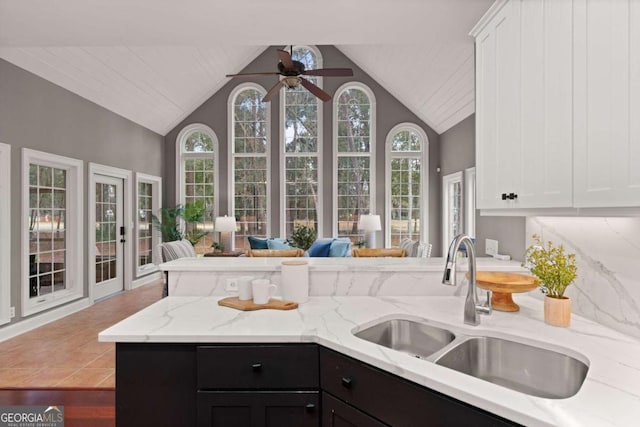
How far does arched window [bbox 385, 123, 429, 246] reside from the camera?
7.14 m

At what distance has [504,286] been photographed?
1584mm

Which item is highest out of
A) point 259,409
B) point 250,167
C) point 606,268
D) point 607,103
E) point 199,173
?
point 250,167

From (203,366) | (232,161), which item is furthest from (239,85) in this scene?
(203,366)

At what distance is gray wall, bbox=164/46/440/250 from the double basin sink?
18.3 ft

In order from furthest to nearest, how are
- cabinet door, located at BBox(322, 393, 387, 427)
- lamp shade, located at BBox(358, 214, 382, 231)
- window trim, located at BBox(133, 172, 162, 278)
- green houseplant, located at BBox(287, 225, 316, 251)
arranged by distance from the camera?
lamp shade, located at BBox(358, 214, 382, 231), window trim, located at BBox(133, 172, 162, 278), green houseplant, located at BBox(287, 225, 316, 251), cabinet door, located at BBox(322, 393, 387, 427)

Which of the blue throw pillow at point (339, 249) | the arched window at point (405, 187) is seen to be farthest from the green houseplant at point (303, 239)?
the arched window at point (405, 187)

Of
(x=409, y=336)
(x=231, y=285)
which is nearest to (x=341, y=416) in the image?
(x=409, y=336)

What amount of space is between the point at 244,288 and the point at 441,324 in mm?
946

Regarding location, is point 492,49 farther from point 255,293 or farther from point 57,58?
point 57,58

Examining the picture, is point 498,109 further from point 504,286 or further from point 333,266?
point 333,266

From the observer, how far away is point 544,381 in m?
1.26

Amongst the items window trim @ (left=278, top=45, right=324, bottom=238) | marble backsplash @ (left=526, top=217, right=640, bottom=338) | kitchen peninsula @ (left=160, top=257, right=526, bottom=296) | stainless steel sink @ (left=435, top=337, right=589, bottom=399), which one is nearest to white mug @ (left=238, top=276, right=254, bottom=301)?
kitchen peninsula @ (left=160, top=257, right=526, bottom=296)

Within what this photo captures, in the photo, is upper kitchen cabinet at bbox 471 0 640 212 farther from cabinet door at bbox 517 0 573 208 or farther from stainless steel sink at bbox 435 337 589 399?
stainless steel sink at bbox 435 337 589 399

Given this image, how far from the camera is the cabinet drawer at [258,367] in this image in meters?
1.33
